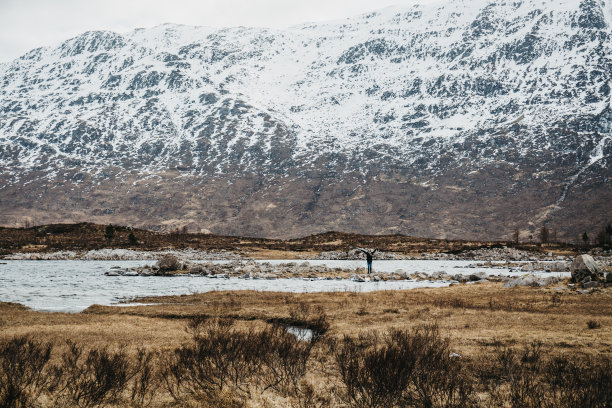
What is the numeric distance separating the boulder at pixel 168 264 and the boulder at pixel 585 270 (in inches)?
1637

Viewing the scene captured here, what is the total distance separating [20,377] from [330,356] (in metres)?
8.54

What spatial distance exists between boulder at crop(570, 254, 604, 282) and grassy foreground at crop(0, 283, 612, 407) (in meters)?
6.69

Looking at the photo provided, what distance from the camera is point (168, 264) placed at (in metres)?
58.8

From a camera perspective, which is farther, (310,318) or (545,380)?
(310,318)

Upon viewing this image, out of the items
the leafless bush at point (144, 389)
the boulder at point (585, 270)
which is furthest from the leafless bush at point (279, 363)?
the boulder at point (585, 270)

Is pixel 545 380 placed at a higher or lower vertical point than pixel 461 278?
higher

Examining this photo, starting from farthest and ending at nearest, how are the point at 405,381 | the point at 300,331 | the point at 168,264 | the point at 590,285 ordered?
the point at 168,264 → the point at 590,285 → the point at 300,331 → the point at 405,381

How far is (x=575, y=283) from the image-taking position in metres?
33.5

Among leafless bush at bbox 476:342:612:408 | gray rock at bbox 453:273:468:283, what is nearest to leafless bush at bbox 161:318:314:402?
leafless bush at bbox 476:342:612:408

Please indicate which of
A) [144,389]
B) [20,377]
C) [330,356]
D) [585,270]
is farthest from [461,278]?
[20,377]

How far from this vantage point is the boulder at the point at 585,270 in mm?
33062

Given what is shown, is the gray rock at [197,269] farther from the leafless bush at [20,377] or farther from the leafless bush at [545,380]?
the leafless bush at [545,380]

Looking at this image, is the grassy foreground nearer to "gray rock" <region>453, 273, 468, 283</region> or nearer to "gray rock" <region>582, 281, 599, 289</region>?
"gray rock" <region>582, 281, 599, 289</region>

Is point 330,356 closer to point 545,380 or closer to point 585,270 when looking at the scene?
point 545,380
